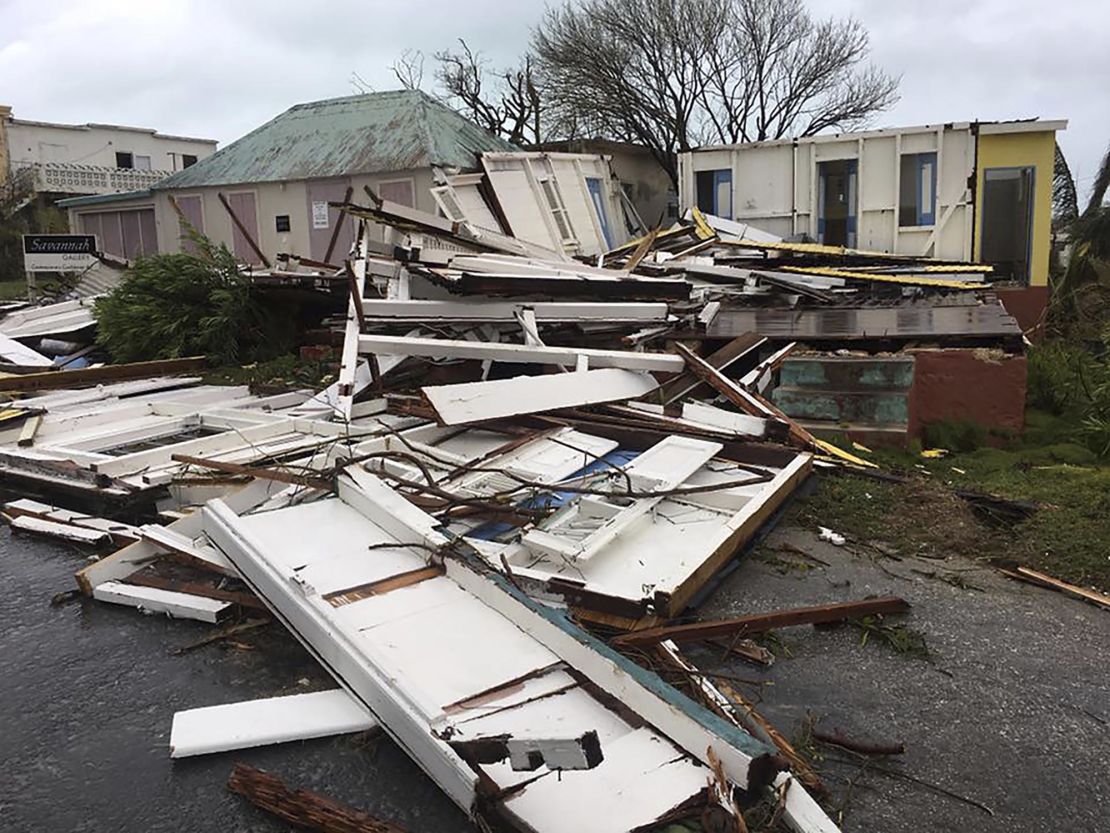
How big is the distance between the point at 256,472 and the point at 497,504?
4.67 feet

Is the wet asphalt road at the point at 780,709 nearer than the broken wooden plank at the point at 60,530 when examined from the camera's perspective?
Yes

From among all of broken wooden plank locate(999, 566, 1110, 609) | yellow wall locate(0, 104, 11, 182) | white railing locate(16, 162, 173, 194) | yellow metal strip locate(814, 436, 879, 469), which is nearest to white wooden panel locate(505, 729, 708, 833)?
broken wooden plank locate(999, 566, 1110, 609)

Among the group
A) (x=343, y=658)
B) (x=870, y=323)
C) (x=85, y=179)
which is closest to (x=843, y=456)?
(x=870, y=323)

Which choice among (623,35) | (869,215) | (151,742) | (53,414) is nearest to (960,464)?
(151,742)

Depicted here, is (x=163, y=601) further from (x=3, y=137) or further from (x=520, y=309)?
(x=3, y=137)

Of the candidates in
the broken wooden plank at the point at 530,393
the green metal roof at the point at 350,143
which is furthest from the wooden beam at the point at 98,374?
the green metal roof at the point at 350,143

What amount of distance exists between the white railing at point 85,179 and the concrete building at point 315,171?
1289 cm

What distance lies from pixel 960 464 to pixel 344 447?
4.09 meters

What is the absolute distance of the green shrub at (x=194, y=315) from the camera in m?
10.6

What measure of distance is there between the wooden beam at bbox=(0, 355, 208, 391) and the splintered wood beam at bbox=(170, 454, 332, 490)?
15.3 feet

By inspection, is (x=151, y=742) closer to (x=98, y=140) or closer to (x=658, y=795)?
(x=658, y=795)

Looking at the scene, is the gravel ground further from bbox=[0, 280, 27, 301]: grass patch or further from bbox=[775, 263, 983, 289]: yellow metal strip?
bbox=[0, 280, 27, 301]: grass patch

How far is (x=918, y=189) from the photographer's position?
12.7 meters

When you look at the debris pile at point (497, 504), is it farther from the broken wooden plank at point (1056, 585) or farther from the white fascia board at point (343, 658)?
the broken wooden plank at point (1056, 585)
